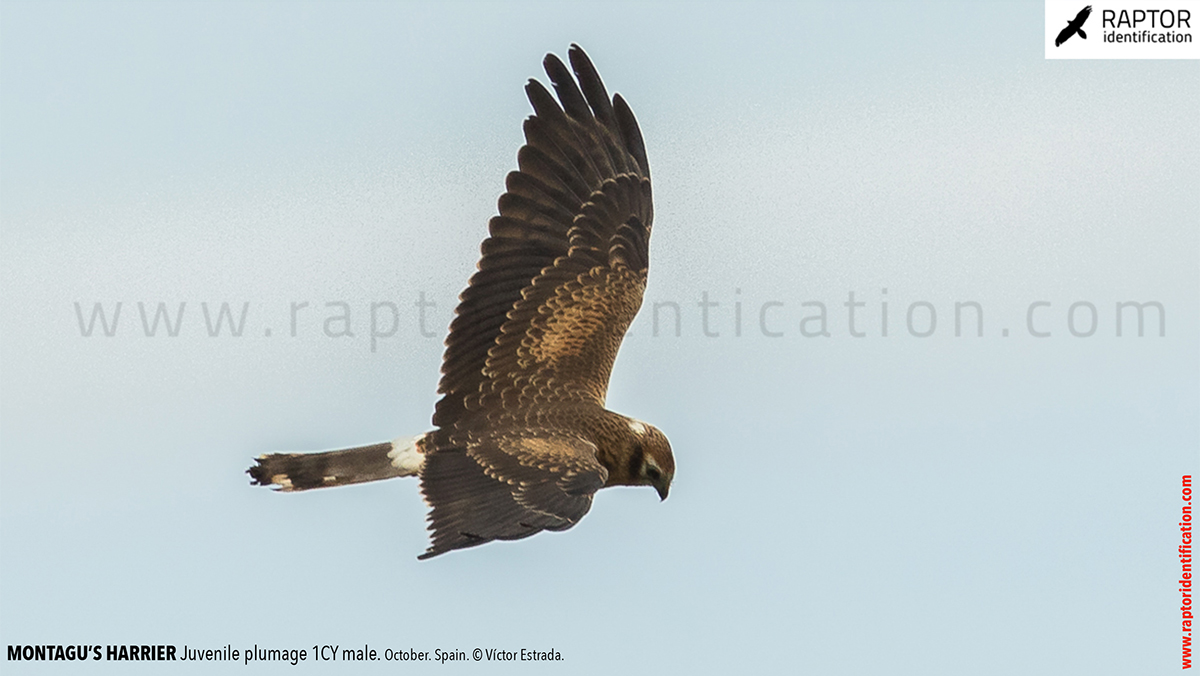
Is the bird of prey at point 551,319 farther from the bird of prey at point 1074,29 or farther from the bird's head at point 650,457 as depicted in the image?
the bird of prey at point 1074,29

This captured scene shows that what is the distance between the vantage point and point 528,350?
8.60 m

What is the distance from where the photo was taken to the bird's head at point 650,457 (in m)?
8.52

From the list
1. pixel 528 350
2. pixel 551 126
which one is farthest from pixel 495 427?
pixel 551 126

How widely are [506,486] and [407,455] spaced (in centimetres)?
104

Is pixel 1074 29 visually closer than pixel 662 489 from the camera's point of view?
No

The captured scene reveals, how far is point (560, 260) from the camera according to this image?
8766 millimetres

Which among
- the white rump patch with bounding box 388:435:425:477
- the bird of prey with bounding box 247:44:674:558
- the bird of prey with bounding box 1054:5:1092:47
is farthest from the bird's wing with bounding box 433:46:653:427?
the bird of prey with bounding box 1054:5:1092:47

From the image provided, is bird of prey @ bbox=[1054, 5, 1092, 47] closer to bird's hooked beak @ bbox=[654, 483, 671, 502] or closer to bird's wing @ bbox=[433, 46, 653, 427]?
bird's wing @ bbox=[433, 46, 653, 427]

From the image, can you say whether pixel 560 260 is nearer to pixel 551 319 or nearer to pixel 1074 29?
pixel 551 319

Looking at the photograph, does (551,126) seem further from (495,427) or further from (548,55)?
(495,427)

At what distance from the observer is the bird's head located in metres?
8.52

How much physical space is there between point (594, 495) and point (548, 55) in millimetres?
2848

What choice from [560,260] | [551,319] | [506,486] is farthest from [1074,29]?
[506,486]

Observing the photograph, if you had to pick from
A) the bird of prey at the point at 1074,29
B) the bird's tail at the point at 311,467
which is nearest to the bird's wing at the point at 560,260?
the bird's tail at the point at 311,467
